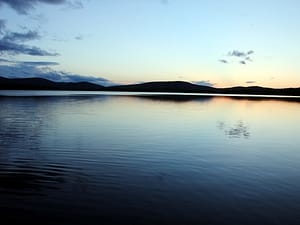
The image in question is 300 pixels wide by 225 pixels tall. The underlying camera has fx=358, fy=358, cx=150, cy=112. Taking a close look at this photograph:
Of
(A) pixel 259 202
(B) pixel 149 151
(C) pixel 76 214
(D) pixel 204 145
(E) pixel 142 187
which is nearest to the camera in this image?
(C) pixel 76 214

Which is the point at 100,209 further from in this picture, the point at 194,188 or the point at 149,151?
the point at 149,151

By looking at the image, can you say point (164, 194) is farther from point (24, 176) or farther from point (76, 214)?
point (24, 176)

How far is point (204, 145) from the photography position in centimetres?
2520

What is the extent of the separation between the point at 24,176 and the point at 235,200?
871 cm

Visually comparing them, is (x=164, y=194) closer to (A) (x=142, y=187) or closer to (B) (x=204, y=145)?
(A) (x=142, y=187)

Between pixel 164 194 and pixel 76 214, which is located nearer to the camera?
pixel 76 214

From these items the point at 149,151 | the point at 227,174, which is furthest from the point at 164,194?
the point at 149,151

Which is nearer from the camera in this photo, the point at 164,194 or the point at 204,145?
the point at 164,194

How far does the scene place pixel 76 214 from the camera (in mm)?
10984

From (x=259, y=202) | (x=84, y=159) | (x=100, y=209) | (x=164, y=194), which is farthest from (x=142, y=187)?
(x=84, y=159)

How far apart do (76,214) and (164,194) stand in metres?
3.65

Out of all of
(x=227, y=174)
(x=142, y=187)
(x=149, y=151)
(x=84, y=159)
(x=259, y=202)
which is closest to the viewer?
(x=259, y=202)

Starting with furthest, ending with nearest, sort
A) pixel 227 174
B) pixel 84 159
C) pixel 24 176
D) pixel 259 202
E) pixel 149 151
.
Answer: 1. pixel 149 151
2. pixel 84 159
3. pixel 227 174
4. pixel 24 176
5. pixel 259 202

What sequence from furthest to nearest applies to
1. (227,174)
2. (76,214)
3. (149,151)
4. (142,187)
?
(149,151) < (227,174) < (142,187) < (76,214)
